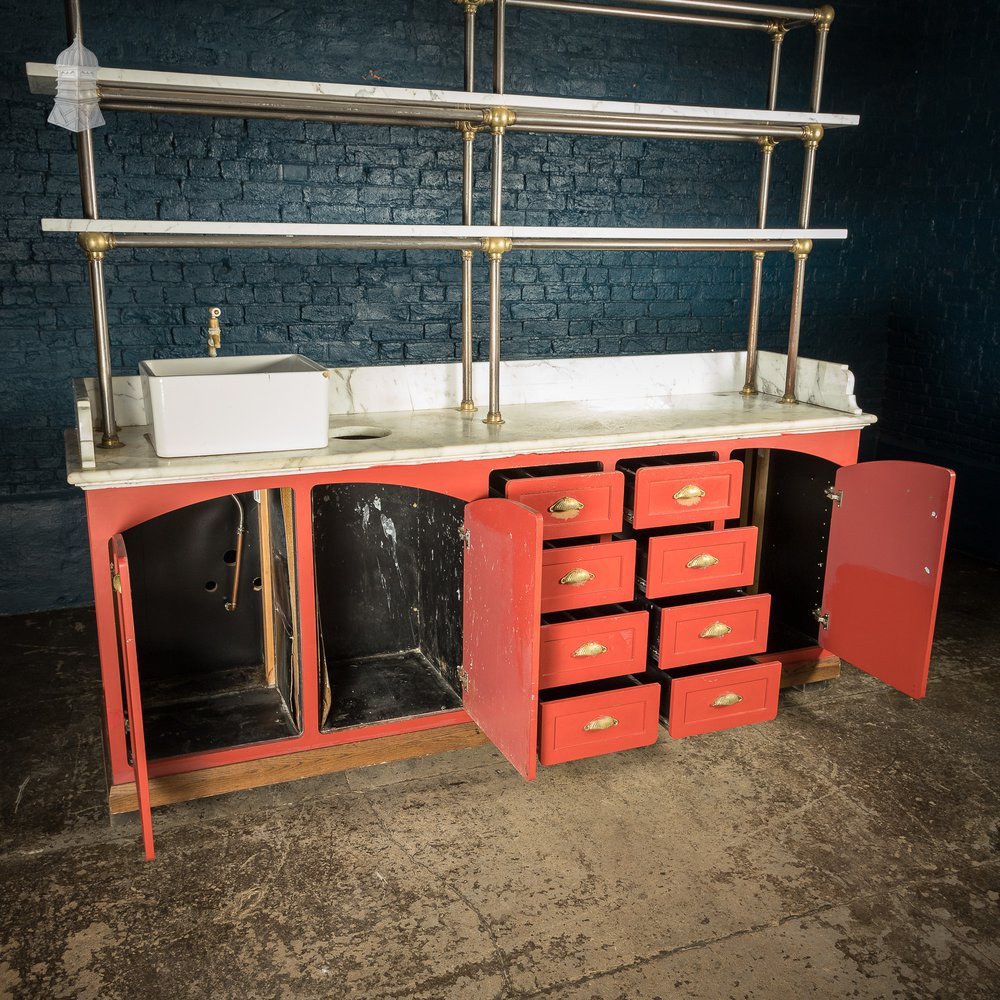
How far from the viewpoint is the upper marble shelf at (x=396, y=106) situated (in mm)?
2605

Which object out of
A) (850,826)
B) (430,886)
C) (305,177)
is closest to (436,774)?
(430,886)

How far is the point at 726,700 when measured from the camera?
302 centimetres

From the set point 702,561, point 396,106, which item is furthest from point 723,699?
point 396,106

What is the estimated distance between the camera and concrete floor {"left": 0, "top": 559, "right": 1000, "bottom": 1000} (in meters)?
2.10

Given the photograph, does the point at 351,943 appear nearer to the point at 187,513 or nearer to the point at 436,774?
the point at 436,774

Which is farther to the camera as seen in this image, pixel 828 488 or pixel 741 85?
pixel 741 85

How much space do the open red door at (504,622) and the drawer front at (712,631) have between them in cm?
58

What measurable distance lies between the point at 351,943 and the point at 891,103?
5231 millimetres

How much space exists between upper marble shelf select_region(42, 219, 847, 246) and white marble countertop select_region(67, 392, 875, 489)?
59 centimetres

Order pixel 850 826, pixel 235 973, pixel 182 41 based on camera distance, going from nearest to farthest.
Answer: pixel 235 973
pixel 850 826
pixel 182 41

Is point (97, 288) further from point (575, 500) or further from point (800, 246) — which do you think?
point (800, 246)

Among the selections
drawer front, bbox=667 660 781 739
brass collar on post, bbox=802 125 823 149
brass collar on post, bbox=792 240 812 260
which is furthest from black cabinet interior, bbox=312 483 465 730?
brass collar on post, bbox=802 125 823 149

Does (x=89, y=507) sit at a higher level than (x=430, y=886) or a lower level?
higher

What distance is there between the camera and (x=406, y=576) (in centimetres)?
349
